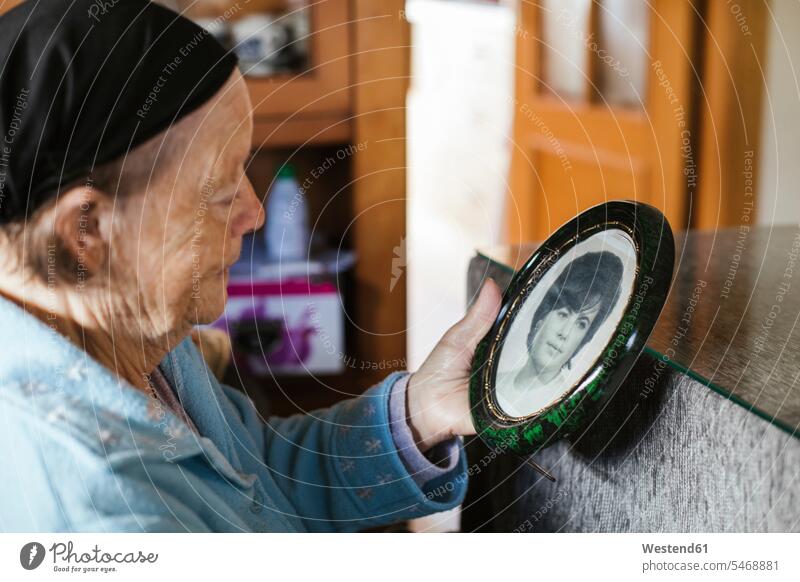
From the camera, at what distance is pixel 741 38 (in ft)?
4.83

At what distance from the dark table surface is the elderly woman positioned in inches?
5.0

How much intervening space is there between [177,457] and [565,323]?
24 cm

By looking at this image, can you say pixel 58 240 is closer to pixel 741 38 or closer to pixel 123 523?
pixel 123 523

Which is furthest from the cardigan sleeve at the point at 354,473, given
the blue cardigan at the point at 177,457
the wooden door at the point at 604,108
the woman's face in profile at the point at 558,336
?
the wooden door at the point at 604,108

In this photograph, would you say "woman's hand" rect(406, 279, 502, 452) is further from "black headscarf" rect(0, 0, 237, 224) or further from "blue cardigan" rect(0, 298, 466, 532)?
"black headscarf" rect(0, 0, 237, 224)

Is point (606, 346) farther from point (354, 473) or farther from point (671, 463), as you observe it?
point (354, 473)

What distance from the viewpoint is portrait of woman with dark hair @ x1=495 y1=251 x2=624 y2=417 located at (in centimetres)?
49

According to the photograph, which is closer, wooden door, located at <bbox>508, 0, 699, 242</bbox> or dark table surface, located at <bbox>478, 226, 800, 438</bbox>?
dark table surface, located at <bbox>478, 226, 800, 438</bbox>

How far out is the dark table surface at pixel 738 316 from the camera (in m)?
0.44

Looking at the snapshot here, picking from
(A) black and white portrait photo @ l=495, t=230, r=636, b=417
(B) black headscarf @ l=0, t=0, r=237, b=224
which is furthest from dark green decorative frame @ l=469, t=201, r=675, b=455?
(B) black headscarf @ l=0, t=0, r=237, b=224

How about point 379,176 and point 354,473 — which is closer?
point 354,473

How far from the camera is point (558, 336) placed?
51 cm
